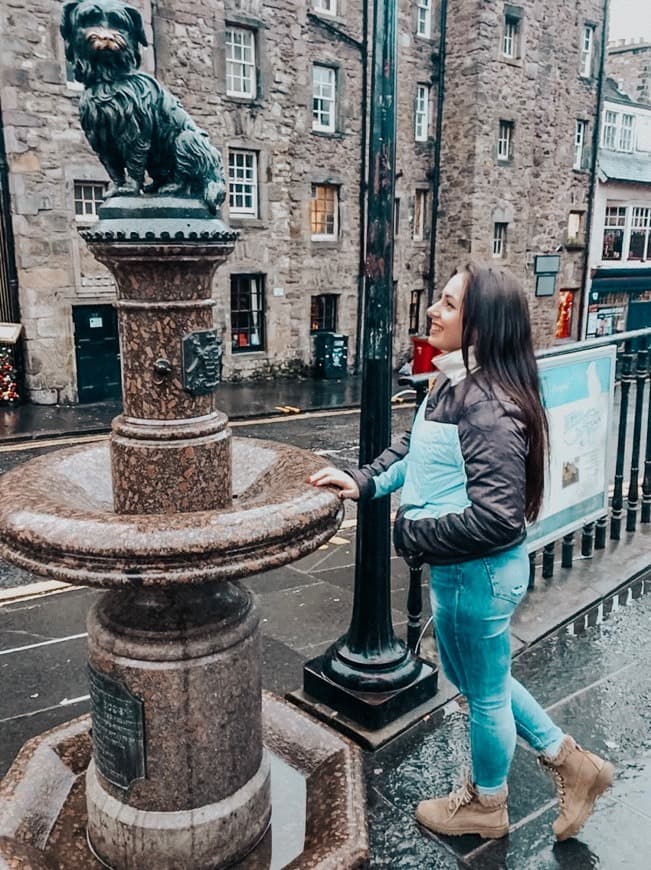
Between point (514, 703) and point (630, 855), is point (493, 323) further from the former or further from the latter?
point (630, 855)

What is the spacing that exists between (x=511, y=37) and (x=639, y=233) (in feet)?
33.4

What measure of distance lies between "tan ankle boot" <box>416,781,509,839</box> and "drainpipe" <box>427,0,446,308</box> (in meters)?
20.9

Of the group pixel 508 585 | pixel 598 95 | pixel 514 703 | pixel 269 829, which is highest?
pixel 598 95

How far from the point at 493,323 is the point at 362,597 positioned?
1.66 m

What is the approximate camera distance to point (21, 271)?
1445cm

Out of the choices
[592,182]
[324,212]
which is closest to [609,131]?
[592,182]

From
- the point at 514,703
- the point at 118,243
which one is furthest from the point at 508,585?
the point at 118,243

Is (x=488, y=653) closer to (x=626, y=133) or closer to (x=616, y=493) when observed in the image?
(x=616, y=493)

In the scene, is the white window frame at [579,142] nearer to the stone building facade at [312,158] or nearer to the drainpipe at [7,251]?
the stone building facade at [312,158]

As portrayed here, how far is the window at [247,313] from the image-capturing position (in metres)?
18.8

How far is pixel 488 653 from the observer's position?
2672mm

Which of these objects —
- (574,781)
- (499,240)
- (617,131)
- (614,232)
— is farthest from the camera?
(617,131)

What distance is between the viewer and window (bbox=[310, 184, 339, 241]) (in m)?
20.0

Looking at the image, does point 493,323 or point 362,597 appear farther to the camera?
point 362,597
